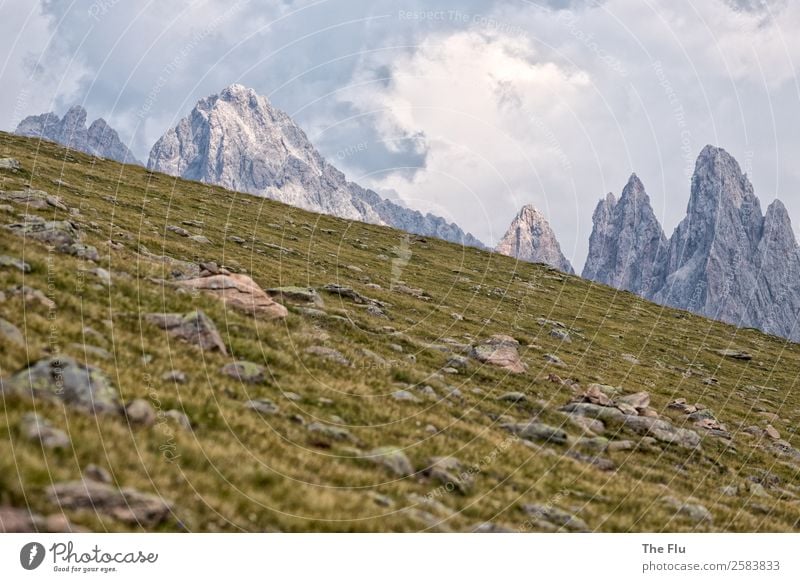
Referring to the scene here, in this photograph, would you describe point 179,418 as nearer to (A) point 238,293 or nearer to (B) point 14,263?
(B) point 14,263

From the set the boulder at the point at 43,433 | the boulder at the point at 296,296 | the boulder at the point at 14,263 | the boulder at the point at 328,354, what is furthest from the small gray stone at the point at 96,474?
the boulder at the point at 296,296

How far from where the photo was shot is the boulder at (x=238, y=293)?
20141mm

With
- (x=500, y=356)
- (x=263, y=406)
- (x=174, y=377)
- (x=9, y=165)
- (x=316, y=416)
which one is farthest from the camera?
(x=9, y=165)

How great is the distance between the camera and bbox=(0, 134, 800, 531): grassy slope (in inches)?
340

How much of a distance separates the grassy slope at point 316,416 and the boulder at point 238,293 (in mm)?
878

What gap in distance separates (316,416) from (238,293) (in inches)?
359

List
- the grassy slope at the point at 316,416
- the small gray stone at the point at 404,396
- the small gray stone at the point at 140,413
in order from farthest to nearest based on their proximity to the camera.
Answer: the small gray stone at the point at 404,396 < the small gray stone at the point at 140,413 < the grassy slope at the point at 316,416

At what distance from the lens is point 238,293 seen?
21.0 metres

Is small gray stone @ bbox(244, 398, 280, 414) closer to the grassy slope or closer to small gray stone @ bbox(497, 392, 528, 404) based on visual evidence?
the grassy slope

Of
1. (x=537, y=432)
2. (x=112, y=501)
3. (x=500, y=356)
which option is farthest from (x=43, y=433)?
(x=500, y=356)

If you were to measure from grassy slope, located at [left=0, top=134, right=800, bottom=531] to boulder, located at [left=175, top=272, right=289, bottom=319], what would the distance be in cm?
88

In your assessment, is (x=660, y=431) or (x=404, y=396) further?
(x=660, y=431)

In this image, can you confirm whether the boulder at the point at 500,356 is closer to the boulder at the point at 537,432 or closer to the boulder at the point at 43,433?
the boulder at the point at 537,432

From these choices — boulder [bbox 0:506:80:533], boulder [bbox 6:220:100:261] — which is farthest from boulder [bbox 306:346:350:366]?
boulder [bbox 0:506:80:533]
